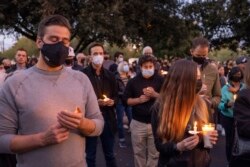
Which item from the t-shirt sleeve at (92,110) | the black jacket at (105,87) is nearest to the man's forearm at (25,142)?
the t-shirt sleeve at (92,110)

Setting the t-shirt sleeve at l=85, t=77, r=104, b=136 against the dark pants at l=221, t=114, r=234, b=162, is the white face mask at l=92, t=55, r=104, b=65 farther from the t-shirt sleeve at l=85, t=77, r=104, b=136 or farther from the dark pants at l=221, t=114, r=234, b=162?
the t-shirt sleeve at l=85, t=77, r=104, b=136

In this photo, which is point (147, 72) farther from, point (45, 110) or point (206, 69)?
point (45, 110)

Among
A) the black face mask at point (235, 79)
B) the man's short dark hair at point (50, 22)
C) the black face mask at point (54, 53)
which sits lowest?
the black face mask at point (235, 79)

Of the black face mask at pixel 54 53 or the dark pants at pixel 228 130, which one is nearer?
the black face mask at pixel 54 53

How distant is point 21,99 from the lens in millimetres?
2951

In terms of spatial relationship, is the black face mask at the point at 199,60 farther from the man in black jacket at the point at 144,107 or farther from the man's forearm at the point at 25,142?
the man's forearm at the point at 25,142

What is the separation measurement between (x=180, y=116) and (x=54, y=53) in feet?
4.61

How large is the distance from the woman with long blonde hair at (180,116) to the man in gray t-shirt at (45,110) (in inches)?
40.6

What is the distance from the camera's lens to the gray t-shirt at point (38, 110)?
295 cm

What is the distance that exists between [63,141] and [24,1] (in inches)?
756

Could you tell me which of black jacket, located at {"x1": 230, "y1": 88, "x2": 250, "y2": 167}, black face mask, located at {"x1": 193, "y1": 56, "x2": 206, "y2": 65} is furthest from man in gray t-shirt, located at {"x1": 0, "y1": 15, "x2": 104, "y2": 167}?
black face mask, located at {"x1": 193, "y1": 56, "x2": 206, "y2": 65}

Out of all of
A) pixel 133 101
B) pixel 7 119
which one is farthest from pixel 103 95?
pixel 7 119

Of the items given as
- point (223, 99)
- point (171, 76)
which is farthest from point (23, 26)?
point (171, 76)

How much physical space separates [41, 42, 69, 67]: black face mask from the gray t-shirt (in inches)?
3.0
